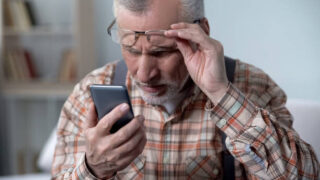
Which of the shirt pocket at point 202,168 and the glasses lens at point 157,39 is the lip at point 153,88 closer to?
the glasses lens at point 157,39

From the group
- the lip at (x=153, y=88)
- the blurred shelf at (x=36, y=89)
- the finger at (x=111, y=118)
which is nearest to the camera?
the finger at (x=111, y=118)

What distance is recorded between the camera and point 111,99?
0.93 metres

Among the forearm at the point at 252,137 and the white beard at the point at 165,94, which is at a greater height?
the white beard at the point at 165,94

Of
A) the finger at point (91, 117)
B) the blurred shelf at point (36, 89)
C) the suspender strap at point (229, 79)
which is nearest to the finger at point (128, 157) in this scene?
the finger at point (91, 117)

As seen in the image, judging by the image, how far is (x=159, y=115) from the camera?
1230mm

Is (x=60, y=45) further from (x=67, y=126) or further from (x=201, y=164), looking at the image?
(x=201, y=164)

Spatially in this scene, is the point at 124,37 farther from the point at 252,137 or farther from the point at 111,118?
the point at 252,137

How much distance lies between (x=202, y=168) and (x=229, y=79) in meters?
0.24

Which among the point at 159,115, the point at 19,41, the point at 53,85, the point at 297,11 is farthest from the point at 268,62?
the point at 19,41

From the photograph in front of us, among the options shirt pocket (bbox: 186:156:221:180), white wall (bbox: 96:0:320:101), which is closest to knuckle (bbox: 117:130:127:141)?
shirt pocket (bbox: 186:156:221:180)

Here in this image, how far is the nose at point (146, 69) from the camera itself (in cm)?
104

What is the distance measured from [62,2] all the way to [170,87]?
82.0 inches

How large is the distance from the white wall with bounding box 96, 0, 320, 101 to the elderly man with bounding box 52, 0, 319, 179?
0.25 ft

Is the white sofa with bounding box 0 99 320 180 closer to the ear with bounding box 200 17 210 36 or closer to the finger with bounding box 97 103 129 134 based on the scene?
the ear with bounding box 200 17 210 36
